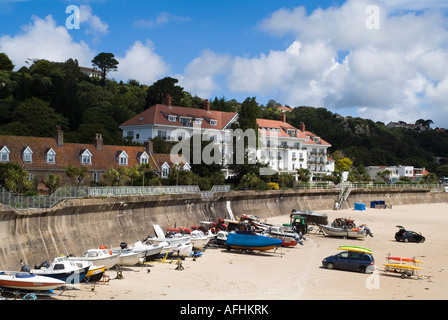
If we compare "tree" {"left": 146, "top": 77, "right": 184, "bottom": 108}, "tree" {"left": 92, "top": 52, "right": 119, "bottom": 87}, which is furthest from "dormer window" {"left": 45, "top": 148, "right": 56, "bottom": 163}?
"tree" {"left": 92, "top": 52, "right": 119, "bottom": 87}

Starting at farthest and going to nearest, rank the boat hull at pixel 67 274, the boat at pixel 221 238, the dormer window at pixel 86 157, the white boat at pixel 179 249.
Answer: the dormer window at pixel 86 157
the boat at pixel 221 238
the white boat at pixel 179 249
the boat hull at pixel 67 274

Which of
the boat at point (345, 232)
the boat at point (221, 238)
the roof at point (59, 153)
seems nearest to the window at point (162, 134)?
the roof at point (59, 153)

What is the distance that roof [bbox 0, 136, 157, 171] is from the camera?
1727 inches

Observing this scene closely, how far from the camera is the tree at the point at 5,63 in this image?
103 meters

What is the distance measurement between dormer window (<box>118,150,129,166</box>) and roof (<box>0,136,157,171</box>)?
1.03 feet

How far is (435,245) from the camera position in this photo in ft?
130

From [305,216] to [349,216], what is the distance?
37.9ft

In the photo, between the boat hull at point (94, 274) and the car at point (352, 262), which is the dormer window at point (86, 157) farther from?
the car at point (352, 262)

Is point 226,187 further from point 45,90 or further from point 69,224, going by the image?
point 45,90

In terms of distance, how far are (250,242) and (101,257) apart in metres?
11.4

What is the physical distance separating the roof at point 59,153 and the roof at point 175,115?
18.7 metres

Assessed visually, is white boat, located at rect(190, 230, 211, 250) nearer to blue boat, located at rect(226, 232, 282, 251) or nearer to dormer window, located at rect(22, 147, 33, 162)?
blue boat, located at rect(226, 232, 282, 251)

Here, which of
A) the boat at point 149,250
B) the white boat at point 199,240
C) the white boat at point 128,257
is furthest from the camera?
the white boat at point 199,240

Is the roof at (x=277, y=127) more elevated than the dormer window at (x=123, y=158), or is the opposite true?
the roof at (x=277, y=127)
